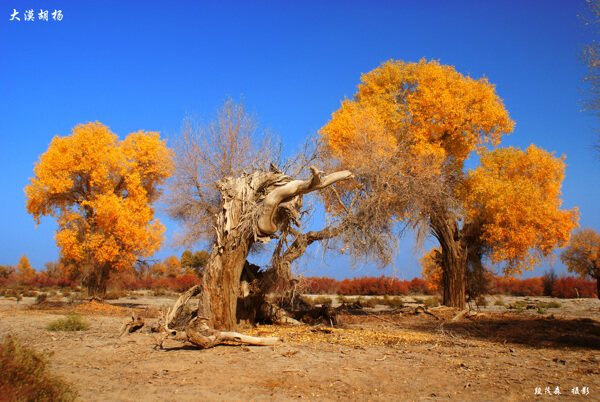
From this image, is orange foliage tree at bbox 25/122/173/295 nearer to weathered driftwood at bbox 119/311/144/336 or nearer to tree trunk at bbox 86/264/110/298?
tree trunk at bbox 86/264/110/298

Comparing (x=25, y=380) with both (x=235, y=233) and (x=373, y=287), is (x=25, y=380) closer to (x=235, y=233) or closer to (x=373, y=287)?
(x=235, y=233)

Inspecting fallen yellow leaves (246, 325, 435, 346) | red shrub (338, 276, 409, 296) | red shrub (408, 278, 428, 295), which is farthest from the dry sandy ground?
red shrub (408, 278, 428, 295)

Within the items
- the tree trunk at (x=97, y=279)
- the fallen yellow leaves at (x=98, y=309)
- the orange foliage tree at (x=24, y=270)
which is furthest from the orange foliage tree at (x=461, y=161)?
the orange foliage tree at (x=24, y=270)

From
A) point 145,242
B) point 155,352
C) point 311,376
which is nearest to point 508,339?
point 311,376

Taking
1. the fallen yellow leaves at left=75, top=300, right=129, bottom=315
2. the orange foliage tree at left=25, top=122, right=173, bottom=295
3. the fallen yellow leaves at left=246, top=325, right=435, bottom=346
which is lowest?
the fallen yellow leaves at left=75, top=300, right=129, bottom=315

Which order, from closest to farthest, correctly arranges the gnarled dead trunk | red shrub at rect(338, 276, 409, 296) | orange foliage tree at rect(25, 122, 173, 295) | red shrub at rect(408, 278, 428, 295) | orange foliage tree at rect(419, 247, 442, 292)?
the gnarled dead trunk, orange foliage tree at rect(25, 122, 173, 295), orange foliage tree at rect(419, 247, 442, 292), red shrub at rect(338, 276, 409, 296), red shrub at rect(408, 278, 428, 295)

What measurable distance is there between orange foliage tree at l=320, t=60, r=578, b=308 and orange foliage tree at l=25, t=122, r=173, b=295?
992 centimetres

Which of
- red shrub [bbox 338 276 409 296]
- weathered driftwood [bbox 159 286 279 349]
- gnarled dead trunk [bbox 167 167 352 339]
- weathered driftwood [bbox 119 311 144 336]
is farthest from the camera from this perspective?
red shrub [bbox 338 276 409 296]

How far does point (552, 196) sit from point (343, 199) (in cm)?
957

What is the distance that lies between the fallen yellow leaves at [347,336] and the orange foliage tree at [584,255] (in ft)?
54.2

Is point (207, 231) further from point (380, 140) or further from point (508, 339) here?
point (508, 339)

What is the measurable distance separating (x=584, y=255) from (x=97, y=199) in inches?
995

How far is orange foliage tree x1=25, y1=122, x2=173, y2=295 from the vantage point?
19.0m

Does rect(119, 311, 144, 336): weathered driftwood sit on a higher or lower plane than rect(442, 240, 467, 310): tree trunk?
lower
